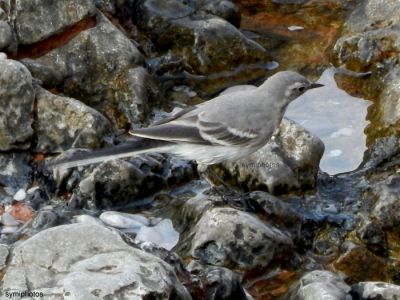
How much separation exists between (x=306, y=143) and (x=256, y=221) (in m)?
1.50

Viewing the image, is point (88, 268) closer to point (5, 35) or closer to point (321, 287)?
point (321, 287)

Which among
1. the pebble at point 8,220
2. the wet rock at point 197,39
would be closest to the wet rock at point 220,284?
the pebble at point 8,220

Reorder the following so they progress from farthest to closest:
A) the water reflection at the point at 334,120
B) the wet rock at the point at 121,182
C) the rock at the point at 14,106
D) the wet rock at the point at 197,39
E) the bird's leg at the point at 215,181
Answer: the wet rock at the point at 197,39
the water reflection at the point at 334,120
the rock at the point at 14,106
the bird's leg at the point at 215,181
the wet rock at the point at 121,182

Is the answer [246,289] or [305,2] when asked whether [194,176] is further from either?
[305,2]

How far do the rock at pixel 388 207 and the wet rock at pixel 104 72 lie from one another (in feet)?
10.0

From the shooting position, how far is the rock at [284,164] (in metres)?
9.20

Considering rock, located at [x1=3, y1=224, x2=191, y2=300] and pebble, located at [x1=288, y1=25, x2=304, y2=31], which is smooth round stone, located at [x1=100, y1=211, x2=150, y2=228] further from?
pebble, located at [x1=288, y1=25, x2=304, y2=31]

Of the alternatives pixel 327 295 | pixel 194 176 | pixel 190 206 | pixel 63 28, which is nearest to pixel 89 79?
pixel 63 28

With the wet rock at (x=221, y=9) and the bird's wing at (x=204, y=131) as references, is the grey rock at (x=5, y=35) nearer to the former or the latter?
the bird's wing at (x=204, y=131)

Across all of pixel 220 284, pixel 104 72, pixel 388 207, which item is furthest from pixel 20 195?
pixel 388 207

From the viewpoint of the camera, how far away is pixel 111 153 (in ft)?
26.0

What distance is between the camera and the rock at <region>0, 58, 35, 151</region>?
9469mm

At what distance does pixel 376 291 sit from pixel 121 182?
9.77 feet

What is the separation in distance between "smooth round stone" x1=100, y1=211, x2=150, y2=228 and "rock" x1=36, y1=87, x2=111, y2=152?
3.56ft
